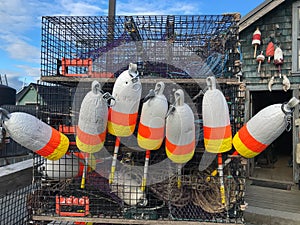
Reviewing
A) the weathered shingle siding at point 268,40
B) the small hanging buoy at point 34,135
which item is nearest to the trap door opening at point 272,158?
the weathered shingle siding at point 268,40

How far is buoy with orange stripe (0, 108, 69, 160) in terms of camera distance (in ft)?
4.07

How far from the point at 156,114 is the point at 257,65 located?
3040mm

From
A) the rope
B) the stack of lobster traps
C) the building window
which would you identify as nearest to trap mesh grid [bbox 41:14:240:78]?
the stack of lobster traps

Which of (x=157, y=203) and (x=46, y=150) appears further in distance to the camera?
(x=157, y=203)

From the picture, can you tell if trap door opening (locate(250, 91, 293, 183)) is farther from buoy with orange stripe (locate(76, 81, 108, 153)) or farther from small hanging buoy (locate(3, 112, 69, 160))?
small hanging buoy (locate(3, 112, 69, 160))

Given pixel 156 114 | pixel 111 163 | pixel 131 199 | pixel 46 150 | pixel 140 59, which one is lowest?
pixel 131 199

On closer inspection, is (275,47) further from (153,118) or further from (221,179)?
(153,118)

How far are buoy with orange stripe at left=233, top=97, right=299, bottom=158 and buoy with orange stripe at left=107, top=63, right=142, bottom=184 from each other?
68cm

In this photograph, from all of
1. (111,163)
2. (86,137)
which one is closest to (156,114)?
(86,137)

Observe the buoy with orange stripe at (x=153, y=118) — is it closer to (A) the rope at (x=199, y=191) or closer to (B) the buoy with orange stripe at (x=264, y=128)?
(A) the rope at (x=199, y=191)

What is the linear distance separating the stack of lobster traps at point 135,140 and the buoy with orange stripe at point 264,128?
0.54ft

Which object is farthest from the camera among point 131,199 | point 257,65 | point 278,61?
point 257,65

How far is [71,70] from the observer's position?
178 centimetres

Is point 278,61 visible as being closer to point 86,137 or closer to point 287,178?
point 287,178
